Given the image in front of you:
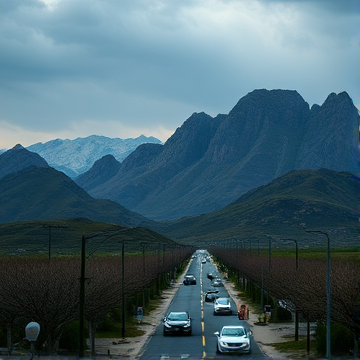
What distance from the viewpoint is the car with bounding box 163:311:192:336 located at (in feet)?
187

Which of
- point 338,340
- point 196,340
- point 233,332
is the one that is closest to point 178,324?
point 196,340

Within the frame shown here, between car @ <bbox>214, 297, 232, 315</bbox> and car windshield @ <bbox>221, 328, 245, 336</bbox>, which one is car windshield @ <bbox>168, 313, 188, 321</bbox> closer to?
car windshield @ <bbox>221, 328, 245, 336</bbox>

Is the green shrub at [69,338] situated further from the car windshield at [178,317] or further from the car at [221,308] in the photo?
the car at [221,308]

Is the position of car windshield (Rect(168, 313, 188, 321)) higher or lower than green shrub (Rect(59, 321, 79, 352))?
higher

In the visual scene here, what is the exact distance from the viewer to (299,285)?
53.5 meters

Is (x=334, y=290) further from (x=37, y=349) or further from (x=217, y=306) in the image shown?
(x=217, y=306)

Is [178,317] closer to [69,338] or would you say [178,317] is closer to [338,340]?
[69,338]

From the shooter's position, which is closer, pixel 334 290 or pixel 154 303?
pixel 334 290

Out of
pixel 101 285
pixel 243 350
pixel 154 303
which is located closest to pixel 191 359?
pixel 243 350

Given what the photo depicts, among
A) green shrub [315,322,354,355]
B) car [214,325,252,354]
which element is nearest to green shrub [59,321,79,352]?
car [214,325,252,354]

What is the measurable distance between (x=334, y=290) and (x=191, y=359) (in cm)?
1143

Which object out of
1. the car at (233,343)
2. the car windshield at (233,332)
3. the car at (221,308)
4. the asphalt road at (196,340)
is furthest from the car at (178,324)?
the car at (221,308)

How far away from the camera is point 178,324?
5719 centimetres

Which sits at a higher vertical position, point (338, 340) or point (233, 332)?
point (233, 332)
